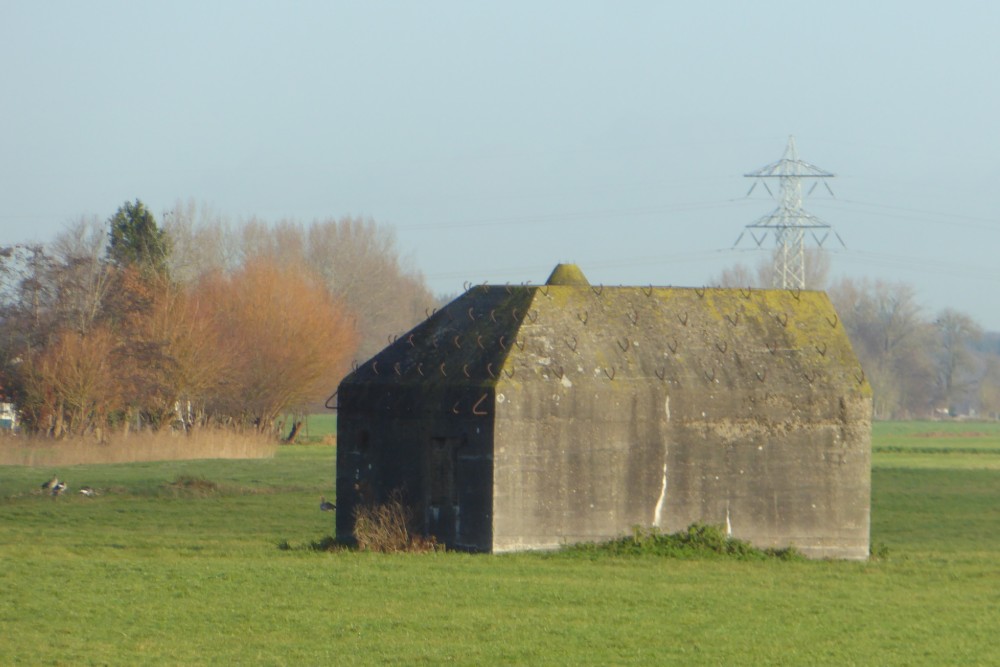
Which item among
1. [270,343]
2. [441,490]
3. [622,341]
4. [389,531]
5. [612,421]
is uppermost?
[270,343]

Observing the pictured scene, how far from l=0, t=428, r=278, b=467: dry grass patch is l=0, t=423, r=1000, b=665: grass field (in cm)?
1938

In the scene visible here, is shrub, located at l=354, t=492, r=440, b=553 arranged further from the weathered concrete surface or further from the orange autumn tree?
the orange autumn tree

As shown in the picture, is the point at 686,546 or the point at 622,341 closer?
the point at 686,546

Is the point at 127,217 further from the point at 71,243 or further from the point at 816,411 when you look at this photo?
the point at 816,411

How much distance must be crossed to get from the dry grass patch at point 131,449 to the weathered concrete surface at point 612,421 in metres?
24.8

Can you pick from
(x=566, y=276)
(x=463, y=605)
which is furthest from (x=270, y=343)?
(x=463, y=605)

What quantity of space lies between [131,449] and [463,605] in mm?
31709

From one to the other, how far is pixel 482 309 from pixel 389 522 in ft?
10.4

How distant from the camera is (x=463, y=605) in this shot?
14281 millimetres

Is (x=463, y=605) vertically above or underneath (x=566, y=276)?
underneath

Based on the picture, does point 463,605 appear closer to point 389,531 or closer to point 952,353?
point 389,531

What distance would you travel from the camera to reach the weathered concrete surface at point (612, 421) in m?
18.5

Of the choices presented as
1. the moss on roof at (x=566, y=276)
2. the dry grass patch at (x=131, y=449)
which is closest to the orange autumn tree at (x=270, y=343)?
the dry grass patch at (x=131, y=449)

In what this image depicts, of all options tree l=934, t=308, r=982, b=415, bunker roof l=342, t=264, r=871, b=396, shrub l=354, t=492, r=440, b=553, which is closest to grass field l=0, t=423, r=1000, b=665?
shrub l=354, t=492, r=440, b=553
